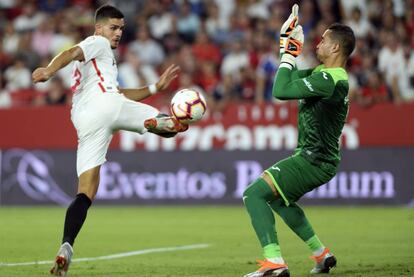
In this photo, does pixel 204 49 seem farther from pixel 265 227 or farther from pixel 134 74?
pixel 265 227

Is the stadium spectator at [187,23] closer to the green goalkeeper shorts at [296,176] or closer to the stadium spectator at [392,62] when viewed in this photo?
the stadium spectator at [392,62]

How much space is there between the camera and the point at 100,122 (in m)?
9.12

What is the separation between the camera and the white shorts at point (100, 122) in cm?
898

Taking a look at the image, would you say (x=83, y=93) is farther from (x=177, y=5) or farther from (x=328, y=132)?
(x=177, y=5)

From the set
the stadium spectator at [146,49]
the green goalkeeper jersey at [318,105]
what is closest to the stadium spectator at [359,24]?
the stadium spectator at [146,49]

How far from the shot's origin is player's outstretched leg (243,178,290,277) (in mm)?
7902

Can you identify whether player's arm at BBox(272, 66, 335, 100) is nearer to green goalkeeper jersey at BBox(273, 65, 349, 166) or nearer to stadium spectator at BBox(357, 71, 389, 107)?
green goalkeeper jersey at BBox(273, 65, 349, 166)

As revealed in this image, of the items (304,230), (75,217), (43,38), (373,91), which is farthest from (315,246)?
(43,38)

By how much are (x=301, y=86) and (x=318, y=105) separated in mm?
387

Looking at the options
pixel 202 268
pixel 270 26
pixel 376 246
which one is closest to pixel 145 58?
pixel 270 26

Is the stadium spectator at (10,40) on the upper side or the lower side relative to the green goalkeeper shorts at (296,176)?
upper

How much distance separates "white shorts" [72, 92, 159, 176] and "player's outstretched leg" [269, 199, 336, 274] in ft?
5.69

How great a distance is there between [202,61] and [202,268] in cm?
1116

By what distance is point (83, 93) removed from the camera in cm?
933
